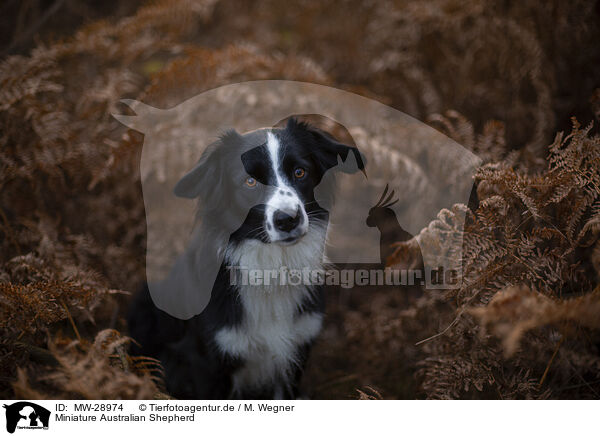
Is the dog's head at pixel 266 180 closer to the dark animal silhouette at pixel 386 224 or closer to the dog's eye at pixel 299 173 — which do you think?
the dog's eye at pixel 299 173

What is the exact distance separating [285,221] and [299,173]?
322 mm

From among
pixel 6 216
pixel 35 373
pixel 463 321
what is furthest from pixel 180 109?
pixel 463 321

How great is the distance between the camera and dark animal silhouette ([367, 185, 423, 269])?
3.43 m

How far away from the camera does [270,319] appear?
2.45 metres

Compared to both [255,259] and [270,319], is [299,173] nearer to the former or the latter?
[255,259]

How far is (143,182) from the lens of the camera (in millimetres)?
3465

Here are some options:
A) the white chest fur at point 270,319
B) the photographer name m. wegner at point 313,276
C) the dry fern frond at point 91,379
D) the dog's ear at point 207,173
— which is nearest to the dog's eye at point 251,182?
the dog's ear at point 207,173

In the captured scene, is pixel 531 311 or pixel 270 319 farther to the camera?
pixel 270 319

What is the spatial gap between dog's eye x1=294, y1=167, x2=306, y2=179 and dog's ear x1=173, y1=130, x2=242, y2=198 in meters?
0.38

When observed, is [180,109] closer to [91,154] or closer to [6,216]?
[91,154]

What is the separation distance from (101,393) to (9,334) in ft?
2.43

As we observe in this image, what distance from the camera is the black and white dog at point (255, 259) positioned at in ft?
7.33

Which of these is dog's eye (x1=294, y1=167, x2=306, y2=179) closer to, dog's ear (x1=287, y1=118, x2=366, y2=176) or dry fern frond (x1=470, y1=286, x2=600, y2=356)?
dog's ear (x1=287, y1=118, x2=366, y2=176)
